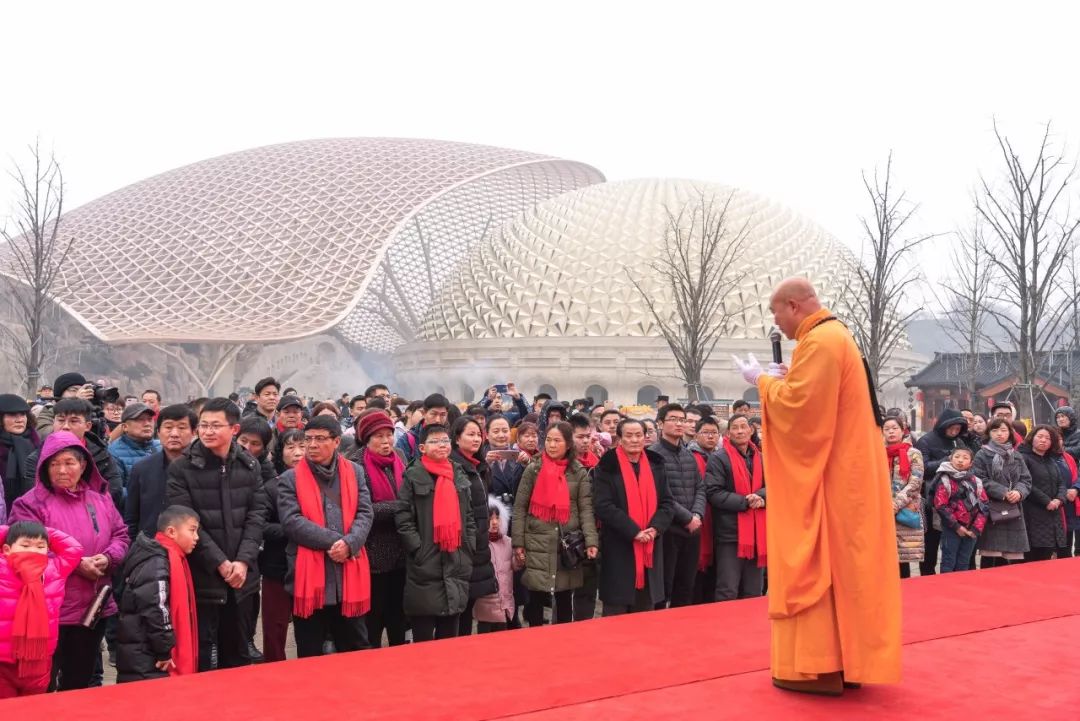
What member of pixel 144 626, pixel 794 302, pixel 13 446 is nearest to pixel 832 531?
pixel 794 302

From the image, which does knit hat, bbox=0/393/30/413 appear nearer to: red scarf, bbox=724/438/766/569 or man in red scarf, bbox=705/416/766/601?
man in red scarf, bbox=705/416/766/601

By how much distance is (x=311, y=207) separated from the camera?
38.7 metres

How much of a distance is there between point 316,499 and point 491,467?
1.76 metres

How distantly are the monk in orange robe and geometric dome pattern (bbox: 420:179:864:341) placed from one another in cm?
3187

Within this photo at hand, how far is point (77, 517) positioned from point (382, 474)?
1.69 meters

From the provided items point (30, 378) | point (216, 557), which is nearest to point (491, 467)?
point (216, 557)

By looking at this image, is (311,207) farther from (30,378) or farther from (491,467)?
(491,467)

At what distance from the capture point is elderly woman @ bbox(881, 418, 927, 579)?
696 centimetres

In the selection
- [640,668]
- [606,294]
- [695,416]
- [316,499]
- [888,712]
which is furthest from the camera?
[606,294]

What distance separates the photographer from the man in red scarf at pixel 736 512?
6438 millimetres

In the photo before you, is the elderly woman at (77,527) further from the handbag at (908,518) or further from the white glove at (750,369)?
the handbag at (908,518)

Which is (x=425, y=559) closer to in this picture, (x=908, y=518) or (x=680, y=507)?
(x=680, y=507)

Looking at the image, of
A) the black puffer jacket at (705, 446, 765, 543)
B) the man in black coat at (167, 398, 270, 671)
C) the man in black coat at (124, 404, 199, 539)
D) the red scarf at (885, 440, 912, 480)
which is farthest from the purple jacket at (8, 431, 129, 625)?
the red scarf at (885, 440, 912, 480)

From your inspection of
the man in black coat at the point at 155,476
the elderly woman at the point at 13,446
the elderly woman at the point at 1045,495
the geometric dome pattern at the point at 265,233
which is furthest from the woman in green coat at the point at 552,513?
the geometric dome pattern at the point at 265,233
